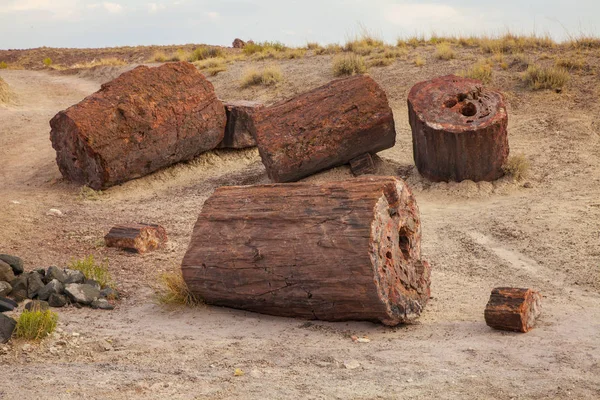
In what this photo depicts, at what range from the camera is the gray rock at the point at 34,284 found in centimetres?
696

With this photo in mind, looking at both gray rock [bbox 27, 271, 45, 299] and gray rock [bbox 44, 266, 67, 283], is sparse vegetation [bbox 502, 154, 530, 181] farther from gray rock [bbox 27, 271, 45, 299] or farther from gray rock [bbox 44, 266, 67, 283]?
gray rock [bbox 27, 271, 45, 299]

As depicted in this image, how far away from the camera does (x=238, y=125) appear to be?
526 inches

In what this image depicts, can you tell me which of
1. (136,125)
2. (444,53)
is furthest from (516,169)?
(444,53)

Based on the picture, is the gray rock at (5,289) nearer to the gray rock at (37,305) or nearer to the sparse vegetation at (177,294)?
the gray rock at (37,305)

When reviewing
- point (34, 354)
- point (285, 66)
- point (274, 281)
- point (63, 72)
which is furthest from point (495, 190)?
point (63, 72)

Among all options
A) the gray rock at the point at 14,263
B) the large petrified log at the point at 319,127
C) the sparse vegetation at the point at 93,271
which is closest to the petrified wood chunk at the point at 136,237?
the sparse vegetation at the point at 93,271

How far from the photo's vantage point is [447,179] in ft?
35.3

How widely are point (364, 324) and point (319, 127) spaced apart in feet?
17.7

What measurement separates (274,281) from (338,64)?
12.6 metres

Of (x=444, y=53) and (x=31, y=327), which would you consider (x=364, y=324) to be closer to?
(x=31, y=327)

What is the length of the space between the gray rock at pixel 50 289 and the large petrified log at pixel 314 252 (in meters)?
1.39

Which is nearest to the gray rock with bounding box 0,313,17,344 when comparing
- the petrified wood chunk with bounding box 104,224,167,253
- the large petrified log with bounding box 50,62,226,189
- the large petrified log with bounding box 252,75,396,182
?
the petrified wood chunk with bounding box 104,224,167,253

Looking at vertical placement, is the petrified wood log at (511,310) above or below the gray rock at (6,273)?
below

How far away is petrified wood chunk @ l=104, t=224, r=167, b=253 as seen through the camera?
28.6ft
